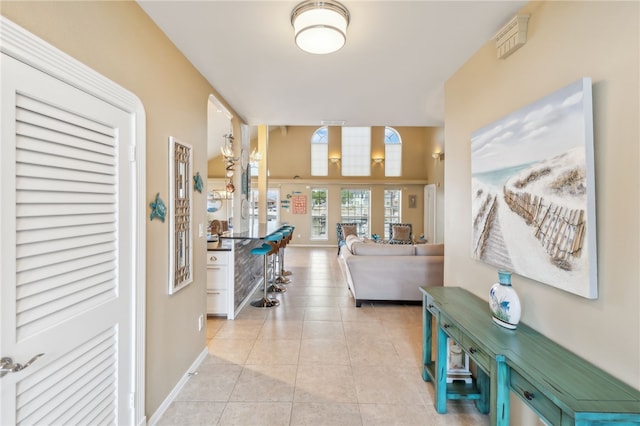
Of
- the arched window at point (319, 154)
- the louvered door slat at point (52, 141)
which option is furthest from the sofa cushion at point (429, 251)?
the arched window at point (319, 154)

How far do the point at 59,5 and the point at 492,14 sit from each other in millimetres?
2207

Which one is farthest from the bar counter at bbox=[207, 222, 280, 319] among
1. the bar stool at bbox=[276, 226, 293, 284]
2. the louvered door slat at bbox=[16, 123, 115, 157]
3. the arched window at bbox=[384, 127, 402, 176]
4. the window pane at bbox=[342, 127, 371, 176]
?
the arched window at bbox=[384, 127, 402, 176]

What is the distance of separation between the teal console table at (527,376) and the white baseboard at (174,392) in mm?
1946

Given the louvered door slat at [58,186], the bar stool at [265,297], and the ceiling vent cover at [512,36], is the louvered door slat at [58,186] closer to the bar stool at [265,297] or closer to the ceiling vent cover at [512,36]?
the ceiling vent cover at [512,36]

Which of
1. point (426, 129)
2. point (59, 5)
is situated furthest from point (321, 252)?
point (59, 5)

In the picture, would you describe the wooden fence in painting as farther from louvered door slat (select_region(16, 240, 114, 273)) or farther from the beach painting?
louvered door slat (select_region(16, 240, 114, 273))

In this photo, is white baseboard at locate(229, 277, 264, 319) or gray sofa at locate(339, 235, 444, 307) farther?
gray sofa at locate(339, 235, 444, 307)

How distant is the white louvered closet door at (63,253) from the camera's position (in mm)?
982

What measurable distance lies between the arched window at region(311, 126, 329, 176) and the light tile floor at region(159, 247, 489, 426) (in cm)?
698

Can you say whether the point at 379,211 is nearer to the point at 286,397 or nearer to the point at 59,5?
the point at 286,397

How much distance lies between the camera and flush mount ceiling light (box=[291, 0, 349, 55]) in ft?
5.24

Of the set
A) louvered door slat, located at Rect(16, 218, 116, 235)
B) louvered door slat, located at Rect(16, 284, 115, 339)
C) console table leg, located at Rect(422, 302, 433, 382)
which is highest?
louvered door slat, located at Rect(16, 218, 116, 235)

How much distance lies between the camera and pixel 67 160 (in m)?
1.21

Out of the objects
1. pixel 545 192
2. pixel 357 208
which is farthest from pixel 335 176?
pixel 545 192
